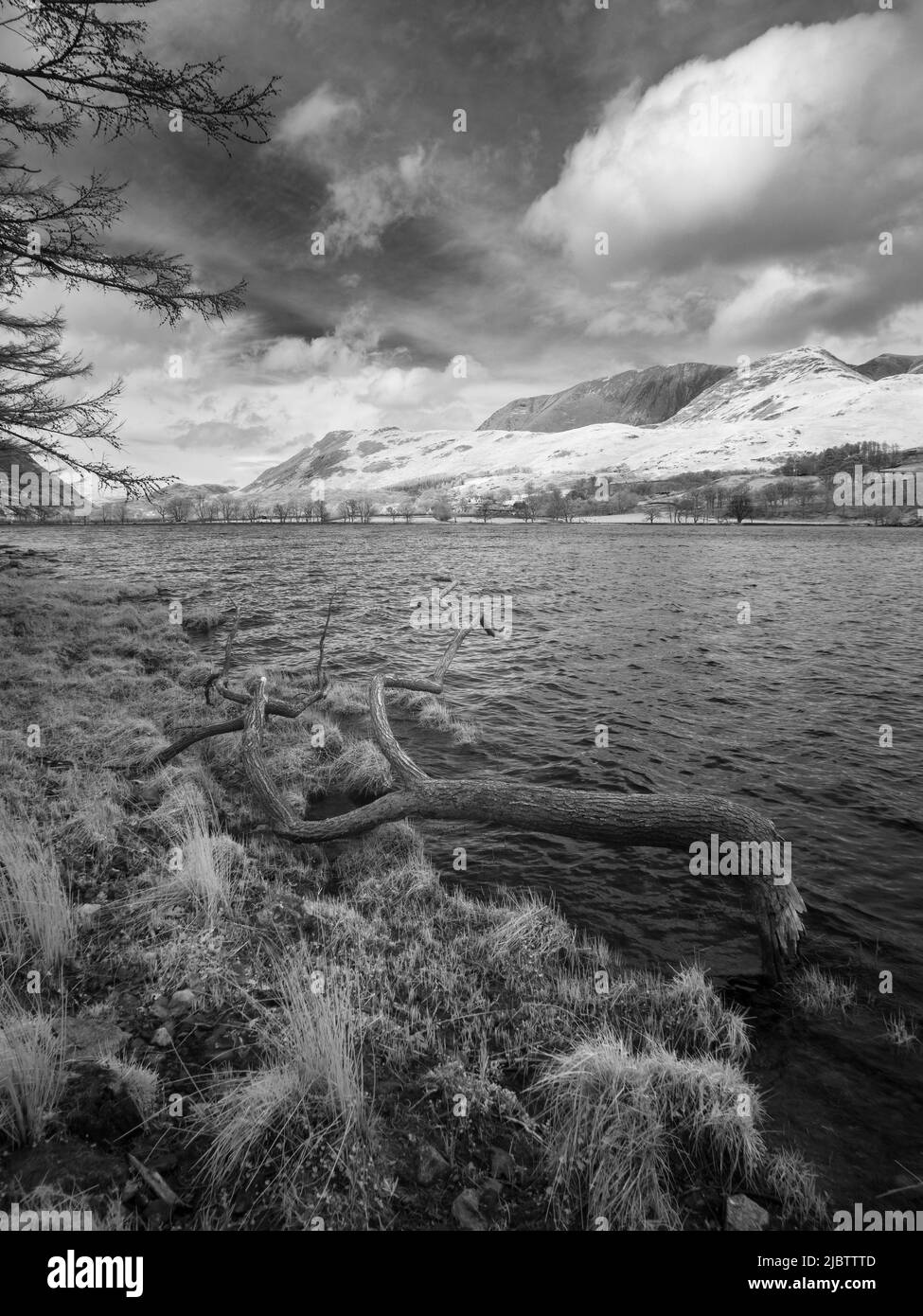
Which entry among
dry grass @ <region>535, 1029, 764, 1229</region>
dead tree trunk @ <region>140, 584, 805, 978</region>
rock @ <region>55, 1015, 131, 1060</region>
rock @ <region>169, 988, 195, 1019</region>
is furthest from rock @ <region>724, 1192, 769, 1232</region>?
rock @ <region>55, 1015, 131, 1060</region>

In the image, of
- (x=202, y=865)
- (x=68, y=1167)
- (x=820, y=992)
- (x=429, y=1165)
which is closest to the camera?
(x=68, y=1167)

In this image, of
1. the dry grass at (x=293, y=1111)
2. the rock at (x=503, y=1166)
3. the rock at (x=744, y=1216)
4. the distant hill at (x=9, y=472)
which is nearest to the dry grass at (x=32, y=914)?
the dry grass at (x=293, y=1111)

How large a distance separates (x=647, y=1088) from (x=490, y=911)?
2.80m

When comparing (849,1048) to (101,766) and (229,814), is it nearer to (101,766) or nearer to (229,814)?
(229,814)

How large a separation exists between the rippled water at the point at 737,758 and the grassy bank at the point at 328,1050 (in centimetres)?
73

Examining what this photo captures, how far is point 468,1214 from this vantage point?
3098mm

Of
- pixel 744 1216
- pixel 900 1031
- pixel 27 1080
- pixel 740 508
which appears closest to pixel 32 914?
pixel 27 1080

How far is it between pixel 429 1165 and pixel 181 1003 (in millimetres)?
2397

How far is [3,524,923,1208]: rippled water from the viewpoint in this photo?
4.80 meters

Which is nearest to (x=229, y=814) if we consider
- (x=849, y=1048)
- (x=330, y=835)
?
(x=330, y=835)

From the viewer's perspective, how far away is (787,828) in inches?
349

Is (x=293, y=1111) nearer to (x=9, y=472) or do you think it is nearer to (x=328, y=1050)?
(x=328, y=1050)

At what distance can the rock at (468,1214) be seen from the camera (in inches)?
121

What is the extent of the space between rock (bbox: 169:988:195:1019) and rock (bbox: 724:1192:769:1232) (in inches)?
158
